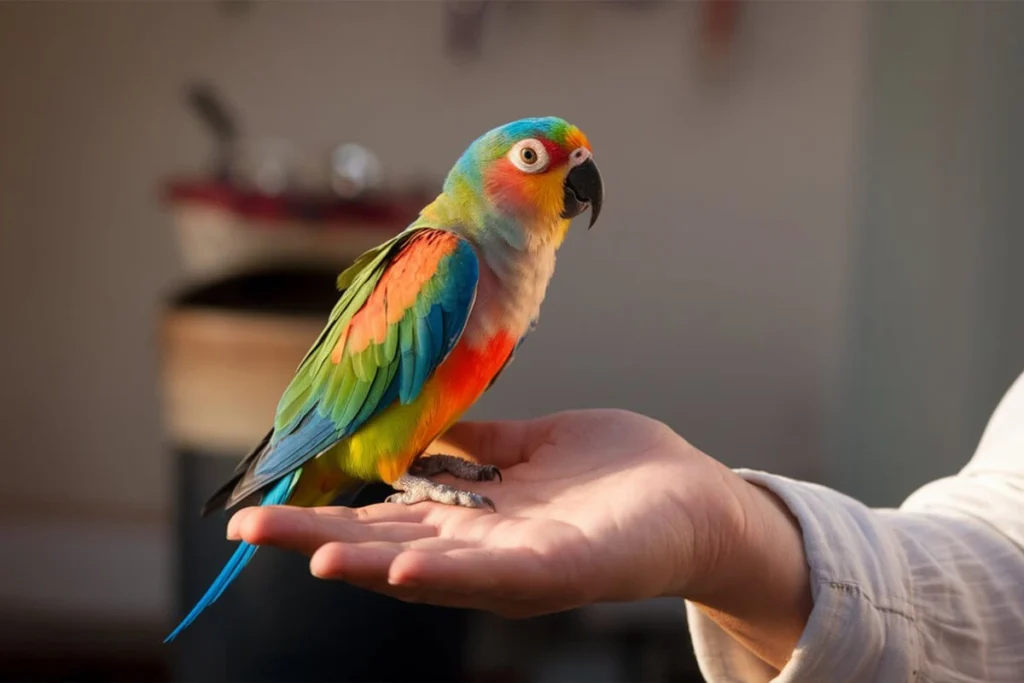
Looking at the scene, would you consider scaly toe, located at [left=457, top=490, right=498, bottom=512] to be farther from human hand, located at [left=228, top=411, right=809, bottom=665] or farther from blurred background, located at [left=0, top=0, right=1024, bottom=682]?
blurred background, located at [left=0, top=0, right=1024, bottom=682]

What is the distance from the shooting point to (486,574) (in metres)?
0.50

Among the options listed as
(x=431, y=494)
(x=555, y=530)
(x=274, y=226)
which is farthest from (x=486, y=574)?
(x=274, y=226)

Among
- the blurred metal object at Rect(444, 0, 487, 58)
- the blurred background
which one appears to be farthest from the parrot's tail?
the blurred metal object at Rect(444, 0, 487, 58)

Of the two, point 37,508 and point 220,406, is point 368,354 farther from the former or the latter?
point 37,508

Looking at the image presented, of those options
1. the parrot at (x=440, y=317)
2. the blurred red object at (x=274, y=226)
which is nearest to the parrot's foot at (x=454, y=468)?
the parrot at (x=440, y=317)

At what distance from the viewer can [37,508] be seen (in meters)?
2.13

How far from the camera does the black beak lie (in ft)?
2.20

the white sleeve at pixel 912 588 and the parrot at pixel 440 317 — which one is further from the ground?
the parrot at pixel 440 317

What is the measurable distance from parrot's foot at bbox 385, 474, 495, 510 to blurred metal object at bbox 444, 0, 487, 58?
139 cm

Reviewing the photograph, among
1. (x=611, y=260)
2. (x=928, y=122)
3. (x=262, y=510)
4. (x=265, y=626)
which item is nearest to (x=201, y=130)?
(x=611, y=260)

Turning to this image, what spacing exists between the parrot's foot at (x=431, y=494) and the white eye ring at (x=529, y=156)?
0.22 meters

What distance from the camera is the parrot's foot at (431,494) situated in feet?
2.09

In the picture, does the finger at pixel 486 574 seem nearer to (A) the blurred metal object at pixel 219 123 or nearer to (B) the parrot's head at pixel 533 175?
(B) the parrot's head at pixel 533 175

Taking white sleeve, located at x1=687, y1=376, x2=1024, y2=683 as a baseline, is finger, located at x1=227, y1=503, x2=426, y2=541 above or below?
above
